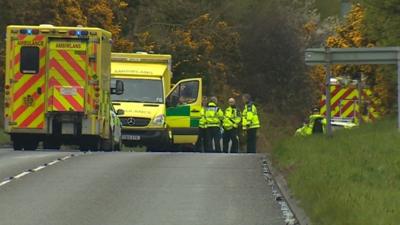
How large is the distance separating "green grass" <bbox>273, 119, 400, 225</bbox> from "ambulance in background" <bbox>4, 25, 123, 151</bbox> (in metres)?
5.39

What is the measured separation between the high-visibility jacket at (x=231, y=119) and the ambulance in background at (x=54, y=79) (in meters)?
6.02

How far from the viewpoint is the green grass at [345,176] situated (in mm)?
9249

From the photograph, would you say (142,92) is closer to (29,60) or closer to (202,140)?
(202,140)

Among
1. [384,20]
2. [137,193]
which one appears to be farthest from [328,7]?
[137,193]

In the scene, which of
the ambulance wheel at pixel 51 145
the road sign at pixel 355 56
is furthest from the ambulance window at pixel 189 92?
the road sign at pixel 355 56

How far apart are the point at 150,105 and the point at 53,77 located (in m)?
5.69

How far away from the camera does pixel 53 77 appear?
21.8 meters

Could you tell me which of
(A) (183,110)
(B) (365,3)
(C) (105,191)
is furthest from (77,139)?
(C) (105,191)

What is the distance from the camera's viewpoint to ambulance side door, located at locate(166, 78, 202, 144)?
27.5m

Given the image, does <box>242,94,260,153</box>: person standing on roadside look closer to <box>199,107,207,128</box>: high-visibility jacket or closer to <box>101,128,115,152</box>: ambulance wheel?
<box>199,107,207,128</box>: high-visibility jacket

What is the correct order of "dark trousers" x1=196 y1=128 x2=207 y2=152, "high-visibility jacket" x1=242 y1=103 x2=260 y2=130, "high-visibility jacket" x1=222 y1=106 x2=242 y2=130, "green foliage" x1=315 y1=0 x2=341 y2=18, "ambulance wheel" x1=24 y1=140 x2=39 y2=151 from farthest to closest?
"green foliage" x1=315 y1=0 x2=341 y2=18
"dark trousers" x1=196 y1=128 x2=207 y2=152
"high-visibility jacket" x1=222 y1=106 x2=242 y2=130
"high-visibility jacket" x1=242 y1=103 x2=260 y2=130
"ambulance wheel" x1=24 y1=140 x2=39 y2=151

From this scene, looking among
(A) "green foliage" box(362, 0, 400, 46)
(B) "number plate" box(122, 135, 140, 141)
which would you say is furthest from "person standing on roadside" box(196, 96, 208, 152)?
(A) "green foliage" box(362, 0, 400, 46)

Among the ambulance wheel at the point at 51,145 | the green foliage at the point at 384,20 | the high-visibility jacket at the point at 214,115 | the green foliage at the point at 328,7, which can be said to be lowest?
the ambulance wheel at the point at 51,145

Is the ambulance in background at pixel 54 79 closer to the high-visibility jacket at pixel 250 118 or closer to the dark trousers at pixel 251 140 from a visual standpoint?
the high-visibility jacket at pixel 250 118
